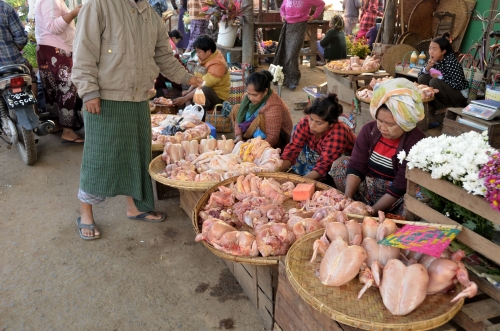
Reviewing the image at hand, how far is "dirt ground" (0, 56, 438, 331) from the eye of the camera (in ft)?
8.39

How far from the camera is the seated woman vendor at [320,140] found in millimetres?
3246

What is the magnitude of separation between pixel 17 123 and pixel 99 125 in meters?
2.45

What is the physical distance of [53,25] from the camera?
15.5 ft

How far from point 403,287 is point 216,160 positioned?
196cm

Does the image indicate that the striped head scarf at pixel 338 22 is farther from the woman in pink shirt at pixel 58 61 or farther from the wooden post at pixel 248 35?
the woman in pink shirt at pixel 58 61

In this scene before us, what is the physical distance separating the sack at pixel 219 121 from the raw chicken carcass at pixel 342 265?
150 inches

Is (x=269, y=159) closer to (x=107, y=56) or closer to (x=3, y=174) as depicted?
(x=107, y=56)

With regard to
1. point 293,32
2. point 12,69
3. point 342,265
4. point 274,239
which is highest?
point 293,32

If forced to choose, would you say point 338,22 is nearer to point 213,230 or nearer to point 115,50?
point 115,50

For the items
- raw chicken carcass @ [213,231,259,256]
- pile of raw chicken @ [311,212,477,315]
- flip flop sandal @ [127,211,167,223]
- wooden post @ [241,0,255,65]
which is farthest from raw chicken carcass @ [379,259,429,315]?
wooden post @ [241,0,255,65]

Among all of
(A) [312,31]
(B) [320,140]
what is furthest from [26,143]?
(A) [312,31]

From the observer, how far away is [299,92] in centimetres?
816

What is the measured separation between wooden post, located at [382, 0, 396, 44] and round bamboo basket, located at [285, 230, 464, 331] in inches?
297

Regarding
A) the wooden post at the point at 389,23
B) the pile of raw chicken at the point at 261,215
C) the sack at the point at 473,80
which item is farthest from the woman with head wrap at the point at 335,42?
the pile of raw chicken at the point at 261,215
